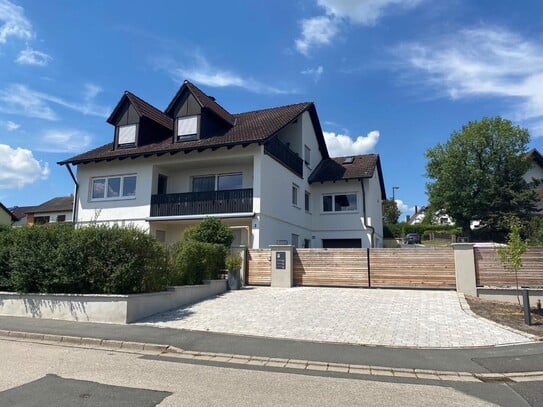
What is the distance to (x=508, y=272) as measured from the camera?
45.6ft

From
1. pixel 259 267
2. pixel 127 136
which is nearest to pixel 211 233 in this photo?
pixel 259 267

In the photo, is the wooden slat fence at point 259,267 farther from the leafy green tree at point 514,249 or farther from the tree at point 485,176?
the tree at point 485,176

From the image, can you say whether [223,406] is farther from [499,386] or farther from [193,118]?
[193,118]

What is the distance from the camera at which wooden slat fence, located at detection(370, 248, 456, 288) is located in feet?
50.1

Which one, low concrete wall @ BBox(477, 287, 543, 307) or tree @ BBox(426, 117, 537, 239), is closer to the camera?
low concrete wall @ BBox(477, 287, 543, 307)

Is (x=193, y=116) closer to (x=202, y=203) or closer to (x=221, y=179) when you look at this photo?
(x=221, y=179)

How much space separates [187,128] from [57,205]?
34351 mm

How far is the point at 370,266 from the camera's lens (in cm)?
1634

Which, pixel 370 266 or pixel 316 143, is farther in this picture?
pixel 316 143

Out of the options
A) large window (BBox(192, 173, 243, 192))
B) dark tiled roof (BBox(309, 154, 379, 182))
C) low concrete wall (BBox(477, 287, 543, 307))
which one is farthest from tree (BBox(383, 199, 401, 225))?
low concrete wall (BBox(477, 287, 543, 307))

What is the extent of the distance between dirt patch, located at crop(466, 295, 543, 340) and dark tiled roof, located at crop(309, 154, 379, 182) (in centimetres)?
1414

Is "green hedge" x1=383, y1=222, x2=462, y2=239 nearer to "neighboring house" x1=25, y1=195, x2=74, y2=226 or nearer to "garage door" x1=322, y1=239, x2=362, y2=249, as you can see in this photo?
"garage door" x1=322, y1=239, x2=362, y2=249

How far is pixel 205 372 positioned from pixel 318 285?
10764 millimetres

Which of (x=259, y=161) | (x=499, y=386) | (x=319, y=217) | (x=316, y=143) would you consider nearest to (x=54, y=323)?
(x=499, y=386)
